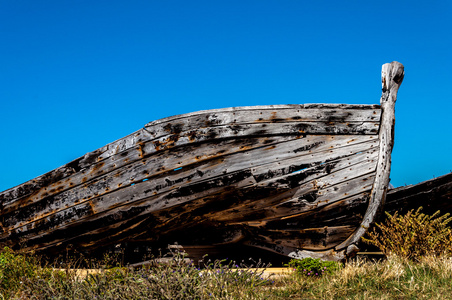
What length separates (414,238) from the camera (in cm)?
666

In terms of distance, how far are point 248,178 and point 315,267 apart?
1.60 metres

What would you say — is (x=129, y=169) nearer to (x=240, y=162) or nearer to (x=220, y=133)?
(x=220, y=133)

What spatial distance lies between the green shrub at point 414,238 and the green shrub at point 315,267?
90 centimetres

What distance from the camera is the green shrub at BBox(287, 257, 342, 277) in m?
5.94

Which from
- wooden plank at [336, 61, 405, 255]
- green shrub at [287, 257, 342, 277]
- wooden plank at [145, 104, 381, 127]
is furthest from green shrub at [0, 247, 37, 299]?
Result: wooden plank at [336, 61, 405, 255]

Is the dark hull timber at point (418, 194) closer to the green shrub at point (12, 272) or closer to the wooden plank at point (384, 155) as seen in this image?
the wooden plank at point (384, 155)

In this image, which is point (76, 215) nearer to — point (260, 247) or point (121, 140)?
point (121, 140)

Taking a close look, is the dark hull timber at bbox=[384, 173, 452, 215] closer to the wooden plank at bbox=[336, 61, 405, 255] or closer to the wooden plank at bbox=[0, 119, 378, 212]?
the wooden plank at bbox=[336, 61, 405, 255]

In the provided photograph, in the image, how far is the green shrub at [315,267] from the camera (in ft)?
19.5

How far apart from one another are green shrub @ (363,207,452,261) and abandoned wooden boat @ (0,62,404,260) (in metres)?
0.50

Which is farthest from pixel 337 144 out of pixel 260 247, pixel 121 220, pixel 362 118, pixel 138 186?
pixel 121 220

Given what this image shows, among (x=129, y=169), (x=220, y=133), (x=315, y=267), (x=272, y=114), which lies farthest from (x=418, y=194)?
(x=129, y=169)

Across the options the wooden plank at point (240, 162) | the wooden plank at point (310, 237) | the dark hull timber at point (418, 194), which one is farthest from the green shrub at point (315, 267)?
the dark hull timber at point (418, 194)

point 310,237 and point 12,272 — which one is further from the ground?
point 12,272
